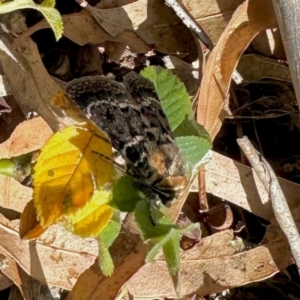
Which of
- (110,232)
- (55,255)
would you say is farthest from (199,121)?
(55,255)

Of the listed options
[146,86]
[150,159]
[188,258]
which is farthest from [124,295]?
[146,86]

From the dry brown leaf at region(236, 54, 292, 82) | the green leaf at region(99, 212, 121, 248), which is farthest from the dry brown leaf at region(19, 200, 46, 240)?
the dry brown leaf at region(236, 54, 292, 82)

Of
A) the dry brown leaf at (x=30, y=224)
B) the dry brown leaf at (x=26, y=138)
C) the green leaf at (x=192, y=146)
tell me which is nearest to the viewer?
the green leaf at (x=192, y=146)

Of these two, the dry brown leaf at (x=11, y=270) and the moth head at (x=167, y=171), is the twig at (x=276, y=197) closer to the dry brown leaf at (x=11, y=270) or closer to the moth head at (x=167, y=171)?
the moth head at (x=167, y=171)

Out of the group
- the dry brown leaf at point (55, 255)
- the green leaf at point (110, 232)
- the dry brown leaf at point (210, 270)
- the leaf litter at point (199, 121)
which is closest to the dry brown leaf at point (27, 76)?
the leaf litter at point (199, 121)

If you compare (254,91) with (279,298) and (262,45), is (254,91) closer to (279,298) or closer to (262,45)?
(262,45)

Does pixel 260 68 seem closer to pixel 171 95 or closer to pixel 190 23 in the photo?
pixel 190 23
